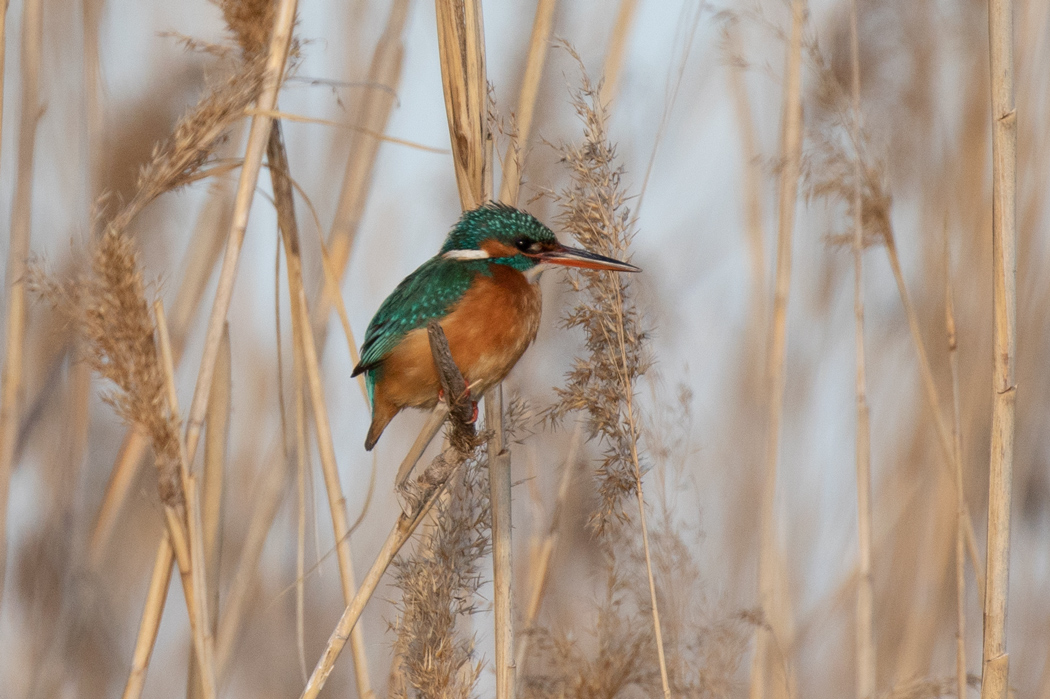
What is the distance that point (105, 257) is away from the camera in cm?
143

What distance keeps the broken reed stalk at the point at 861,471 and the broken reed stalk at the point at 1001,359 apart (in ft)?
1.83

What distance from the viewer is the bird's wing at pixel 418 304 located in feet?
7.13

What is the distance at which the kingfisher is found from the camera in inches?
81.8

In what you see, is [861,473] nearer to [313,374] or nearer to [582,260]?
[582,260]

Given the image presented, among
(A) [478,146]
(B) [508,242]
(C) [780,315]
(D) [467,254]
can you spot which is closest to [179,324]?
(D) [467,254]

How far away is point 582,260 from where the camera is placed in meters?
1.91

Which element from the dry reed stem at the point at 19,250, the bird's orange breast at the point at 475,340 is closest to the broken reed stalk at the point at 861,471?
the bird's orange breast at the point at 475,340

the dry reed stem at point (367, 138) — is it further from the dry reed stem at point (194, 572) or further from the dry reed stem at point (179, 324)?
the dry reed stem at point (194, 572)

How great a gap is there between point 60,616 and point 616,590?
1.41m

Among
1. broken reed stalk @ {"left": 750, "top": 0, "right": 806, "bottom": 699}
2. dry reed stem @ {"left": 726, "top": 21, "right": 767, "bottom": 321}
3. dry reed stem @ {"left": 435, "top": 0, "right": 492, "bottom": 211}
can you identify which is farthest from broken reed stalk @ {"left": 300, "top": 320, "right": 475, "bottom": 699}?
dry reed stem @ {"left": 726, "top": 21, "right": 767, "bottom": 321}

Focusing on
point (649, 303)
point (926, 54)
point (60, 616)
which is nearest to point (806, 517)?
point (649, 303)

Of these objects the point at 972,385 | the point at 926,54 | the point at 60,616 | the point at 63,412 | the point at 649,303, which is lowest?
the point at 60,616

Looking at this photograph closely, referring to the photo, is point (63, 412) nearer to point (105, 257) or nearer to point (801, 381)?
point (105, 257)

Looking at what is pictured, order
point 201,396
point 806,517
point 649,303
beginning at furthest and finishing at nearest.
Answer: point 806,517, point 649,303, point 201,396
